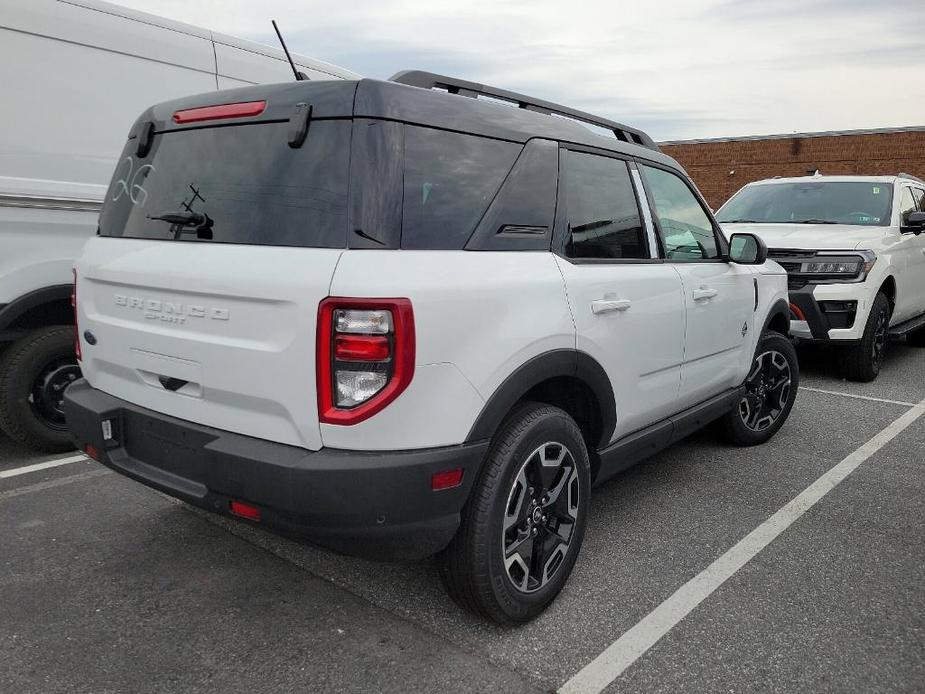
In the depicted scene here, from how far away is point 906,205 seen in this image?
765cm

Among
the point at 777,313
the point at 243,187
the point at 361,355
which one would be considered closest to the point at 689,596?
the point at 361,355

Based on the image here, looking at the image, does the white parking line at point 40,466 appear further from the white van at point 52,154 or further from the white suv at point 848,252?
the white suv at point 848,252

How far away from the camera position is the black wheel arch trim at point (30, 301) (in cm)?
405

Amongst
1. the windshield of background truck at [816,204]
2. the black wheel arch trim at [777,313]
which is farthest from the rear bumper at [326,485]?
the windshield of background truck at [816,204]


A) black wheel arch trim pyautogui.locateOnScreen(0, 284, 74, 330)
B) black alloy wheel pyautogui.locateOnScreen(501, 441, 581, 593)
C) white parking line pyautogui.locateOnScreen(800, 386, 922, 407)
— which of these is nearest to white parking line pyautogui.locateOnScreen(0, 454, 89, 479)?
black wheel arch trim pyautogui.locateOnScreen(0, 284, 74, 330)

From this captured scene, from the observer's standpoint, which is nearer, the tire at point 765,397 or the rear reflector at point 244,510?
the rear reflector at point 244,510

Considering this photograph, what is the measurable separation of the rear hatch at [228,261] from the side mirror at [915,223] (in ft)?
21.9

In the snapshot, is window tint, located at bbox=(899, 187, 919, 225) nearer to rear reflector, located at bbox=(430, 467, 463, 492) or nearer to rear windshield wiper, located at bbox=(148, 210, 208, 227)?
rear reflector, located at bbox=(430, 467, 463, 492)

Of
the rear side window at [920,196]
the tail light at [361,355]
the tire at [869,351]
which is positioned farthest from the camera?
the rear side window at [920,196]

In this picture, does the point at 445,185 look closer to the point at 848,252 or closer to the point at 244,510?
the point at 244,510

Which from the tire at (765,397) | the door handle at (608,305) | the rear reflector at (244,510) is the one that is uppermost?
the door handle at (608,305)

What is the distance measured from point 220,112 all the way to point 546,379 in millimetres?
1445

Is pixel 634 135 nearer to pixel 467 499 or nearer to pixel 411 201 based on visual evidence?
pixel 411 201

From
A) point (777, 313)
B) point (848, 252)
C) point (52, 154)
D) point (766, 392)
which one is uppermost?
point (52, 154)
